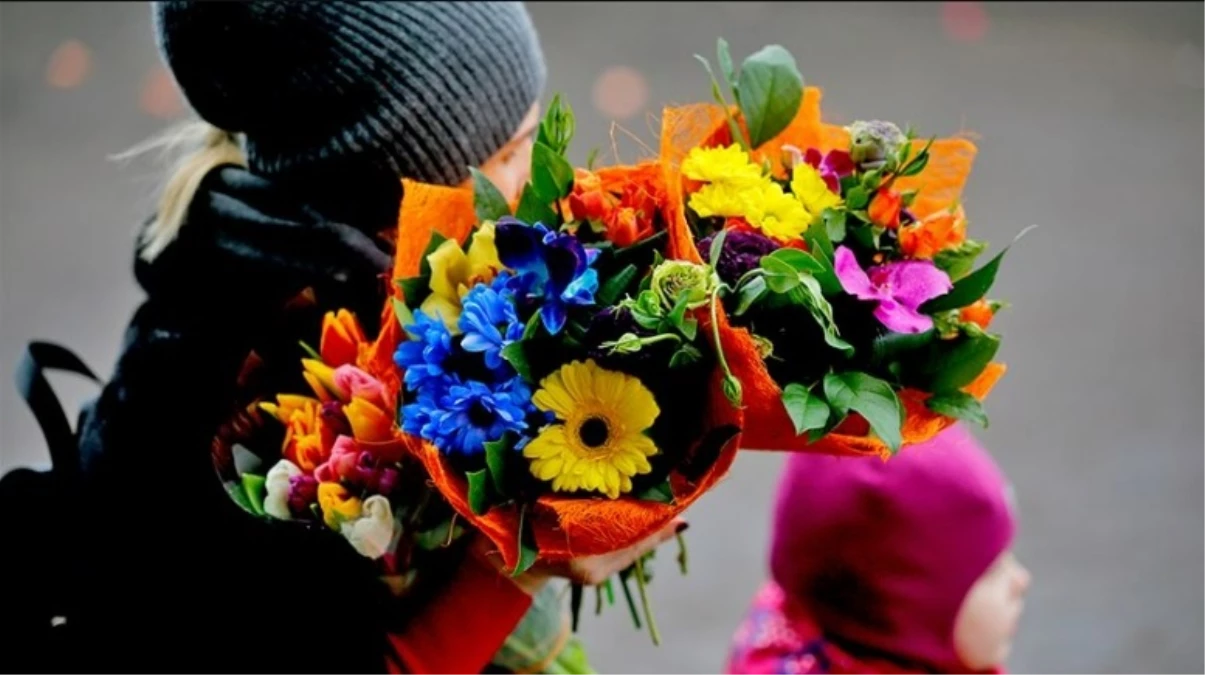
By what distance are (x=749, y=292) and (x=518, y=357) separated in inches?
6.6

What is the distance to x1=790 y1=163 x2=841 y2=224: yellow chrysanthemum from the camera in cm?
97

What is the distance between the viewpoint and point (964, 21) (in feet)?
13.7

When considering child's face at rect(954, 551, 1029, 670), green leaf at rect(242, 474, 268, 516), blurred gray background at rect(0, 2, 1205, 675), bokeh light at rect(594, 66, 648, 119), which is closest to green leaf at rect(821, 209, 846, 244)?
green leaf at rect(242, 474, 268, 516)

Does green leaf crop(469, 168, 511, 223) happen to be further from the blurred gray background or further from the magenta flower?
the blurred gray background

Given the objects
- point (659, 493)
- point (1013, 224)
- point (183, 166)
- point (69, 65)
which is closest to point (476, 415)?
point (659, 493)

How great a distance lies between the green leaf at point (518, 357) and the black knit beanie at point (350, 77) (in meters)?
0.34

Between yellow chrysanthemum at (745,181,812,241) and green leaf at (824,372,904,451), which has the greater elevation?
yellow chrysanthemum at (745,181,812,241)

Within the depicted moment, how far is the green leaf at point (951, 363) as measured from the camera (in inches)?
37.9

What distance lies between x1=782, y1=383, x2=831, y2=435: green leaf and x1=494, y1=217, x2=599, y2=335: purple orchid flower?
152 millimetres

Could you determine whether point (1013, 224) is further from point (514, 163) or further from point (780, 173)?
point (780, 173)

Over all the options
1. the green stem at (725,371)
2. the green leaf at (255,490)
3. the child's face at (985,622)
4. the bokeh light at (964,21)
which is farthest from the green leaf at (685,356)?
the bokeh light at (964,21)

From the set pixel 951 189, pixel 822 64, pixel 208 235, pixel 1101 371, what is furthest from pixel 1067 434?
pixel 208 235

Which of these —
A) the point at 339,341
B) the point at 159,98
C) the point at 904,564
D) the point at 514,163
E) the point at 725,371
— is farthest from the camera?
the point at 159,98

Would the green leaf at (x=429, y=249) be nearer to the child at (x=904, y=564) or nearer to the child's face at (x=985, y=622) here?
the child at (x=904, y=564)
